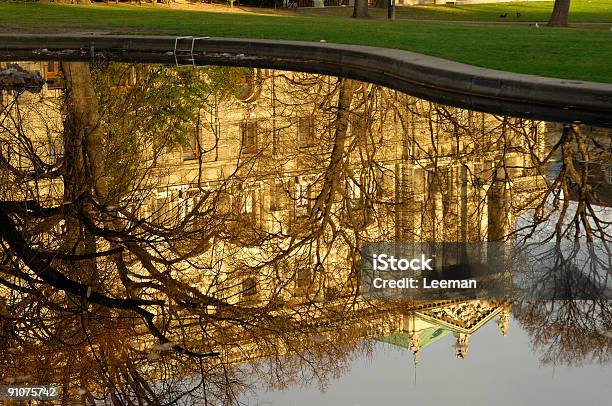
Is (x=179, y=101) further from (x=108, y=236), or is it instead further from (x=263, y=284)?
(x=263, y=284)

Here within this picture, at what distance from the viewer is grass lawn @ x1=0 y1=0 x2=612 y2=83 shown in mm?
26672

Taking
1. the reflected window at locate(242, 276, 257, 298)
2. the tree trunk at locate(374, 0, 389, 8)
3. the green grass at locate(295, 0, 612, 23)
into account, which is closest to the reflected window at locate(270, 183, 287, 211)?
the reflected window at locate(242, 276, 257, 298)

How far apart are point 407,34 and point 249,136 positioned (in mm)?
18443

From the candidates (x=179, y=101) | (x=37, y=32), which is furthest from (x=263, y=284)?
(x=37, y=32)

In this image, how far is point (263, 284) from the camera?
35.8ft

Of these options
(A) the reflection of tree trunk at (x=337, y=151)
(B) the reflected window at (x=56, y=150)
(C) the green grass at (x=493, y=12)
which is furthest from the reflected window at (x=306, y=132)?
(C) the green grass at (x=493, y=12)

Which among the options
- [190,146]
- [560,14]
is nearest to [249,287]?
[190,146]

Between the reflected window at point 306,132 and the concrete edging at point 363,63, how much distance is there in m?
2.98

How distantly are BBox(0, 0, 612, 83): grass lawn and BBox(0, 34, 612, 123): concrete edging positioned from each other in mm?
1900

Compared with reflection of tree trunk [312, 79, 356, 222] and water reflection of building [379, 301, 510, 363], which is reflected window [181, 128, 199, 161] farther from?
water reflection of building [379, 301, 510, 363]

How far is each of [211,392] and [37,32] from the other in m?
30.7

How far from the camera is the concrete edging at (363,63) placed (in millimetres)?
20062

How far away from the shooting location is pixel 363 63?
88.9 ft

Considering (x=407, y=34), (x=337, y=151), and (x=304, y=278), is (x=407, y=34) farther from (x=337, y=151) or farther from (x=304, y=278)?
(x=304, y=278)
